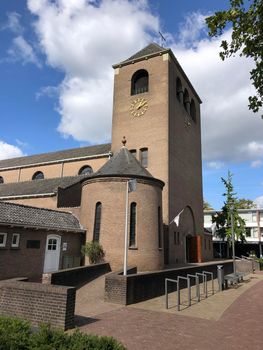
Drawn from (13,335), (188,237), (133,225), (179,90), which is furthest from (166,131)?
(13,335)

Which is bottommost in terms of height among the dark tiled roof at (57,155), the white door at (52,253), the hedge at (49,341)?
the hedge at (49,341)

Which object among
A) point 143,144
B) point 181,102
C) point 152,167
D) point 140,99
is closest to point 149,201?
point 152,167

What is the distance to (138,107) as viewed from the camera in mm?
31359

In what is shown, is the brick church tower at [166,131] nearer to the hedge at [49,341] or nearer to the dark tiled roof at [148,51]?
the dark tiled roof at [148,51]

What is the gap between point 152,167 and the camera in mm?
28781

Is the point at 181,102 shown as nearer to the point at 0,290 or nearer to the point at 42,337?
the point at 0,290

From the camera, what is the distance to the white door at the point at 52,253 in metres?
18.6

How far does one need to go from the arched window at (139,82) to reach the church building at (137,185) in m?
0.10

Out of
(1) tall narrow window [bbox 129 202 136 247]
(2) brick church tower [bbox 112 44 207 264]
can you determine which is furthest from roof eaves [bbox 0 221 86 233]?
(2) brick church tower [bbox 112 44 207 264]

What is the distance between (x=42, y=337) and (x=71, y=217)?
54.8 feet

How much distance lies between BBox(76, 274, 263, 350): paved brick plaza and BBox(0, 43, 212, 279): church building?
7263 mm

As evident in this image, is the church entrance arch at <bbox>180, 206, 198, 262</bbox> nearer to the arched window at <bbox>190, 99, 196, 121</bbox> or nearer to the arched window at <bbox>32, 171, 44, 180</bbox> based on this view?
the arched window at <bbox>190, 99, 196, 121</bbox>

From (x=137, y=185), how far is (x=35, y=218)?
22.3ft

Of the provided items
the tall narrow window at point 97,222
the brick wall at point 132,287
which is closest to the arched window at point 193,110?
the tall narrow window at point 97,222
